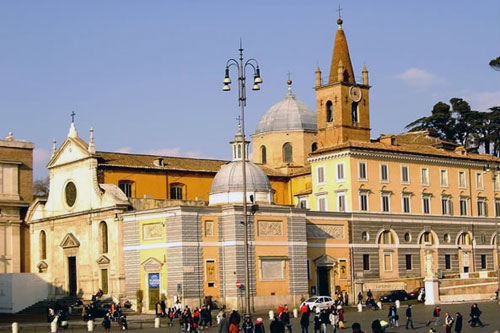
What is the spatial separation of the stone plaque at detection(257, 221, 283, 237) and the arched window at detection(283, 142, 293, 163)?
70.1 ft

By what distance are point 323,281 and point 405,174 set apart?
37.3 ft

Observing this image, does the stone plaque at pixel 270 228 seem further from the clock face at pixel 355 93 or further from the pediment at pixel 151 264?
the clock face at pixel 355 93

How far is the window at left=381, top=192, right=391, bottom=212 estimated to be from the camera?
6556cm

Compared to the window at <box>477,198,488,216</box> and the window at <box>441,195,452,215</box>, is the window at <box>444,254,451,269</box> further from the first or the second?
the window at <box>477,198,488,216</box>

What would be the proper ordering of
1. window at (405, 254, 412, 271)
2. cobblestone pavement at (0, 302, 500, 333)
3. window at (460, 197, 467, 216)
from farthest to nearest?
window at (460, 197, 467, 216)
window at (405, 254, 412, 271)
cobblestone pavement at (0, 302, 500, 333)

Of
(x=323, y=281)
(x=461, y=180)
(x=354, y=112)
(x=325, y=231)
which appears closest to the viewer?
(x=323, y=281)

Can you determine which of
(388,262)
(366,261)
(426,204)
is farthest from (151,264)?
(426,204)

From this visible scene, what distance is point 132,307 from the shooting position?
188 ft

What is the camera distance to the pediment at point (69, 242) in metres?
63.8

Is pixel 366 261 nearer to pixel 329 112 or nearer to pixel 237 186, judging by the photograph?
pixel 329 112

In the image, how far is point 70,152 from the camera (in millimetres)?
65500

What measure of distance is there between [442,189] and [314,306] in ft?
67.8

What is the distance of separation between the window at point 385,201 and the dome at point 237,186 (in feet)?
32.8

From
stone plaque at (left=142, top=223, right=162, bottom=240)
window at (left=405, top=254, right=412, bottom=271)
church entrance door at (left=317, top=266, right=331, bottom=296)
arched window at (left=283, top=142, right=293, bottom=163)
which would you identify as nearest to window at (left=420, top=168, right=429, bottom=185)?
window at (left=405, top=254, right=412, bottom=271)
